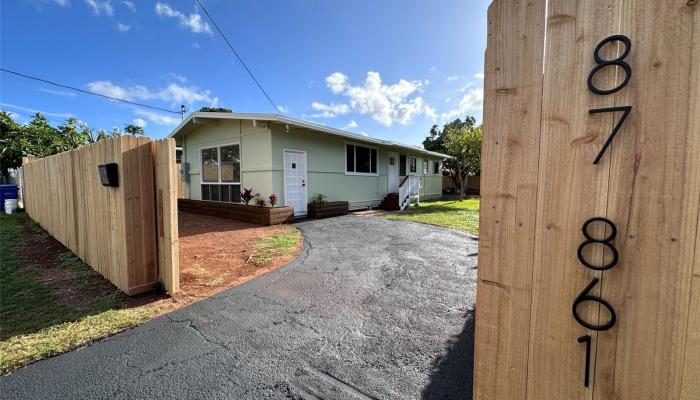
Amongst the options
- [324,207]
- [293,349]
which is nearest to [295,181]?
[324,207]

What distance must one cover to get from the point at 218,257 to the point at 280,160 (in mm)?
5006

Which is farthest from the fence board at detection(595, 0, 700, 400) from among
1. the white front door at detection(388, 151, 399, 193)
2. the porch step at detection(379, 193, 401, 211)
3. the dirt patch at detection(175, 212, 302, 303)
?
the white front door at detection(388, 151, 399, 193)

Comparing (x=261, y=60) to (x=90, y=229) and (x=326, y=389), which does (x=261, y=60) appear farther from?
(x=326, y=389)

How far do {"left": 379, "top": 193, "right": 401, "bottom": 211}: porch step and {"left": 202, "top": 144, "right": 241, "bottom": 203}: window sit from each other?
6700 millimetres

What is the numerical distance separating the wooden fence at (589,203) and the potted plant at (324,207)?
9264 mm

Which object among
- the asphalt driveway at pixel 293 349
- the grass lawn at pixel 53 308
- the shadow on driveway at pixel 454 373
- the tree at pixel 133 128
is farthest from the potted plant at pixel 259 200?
the tree at pixel 133 128

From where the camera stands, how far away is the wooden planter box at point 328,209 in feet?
33.4

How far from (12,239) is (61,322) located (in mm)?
6131

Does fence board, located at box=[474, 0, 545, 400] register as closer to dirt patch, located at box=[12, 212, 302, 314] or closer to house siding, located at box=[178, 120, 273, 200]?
dirt patch, located at box=[12, 212, 302, 314]

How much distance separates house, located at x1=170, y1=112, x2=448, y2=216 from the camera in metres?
9.47

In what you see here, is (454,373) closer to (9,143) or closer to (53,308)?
(53,308)

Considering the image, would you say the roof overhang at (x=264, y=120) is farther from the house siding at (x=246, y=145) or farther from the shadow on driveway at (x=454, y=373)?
the shadow on driveway at (x=454, y=373)

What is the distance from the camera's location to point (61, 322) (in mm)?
2771

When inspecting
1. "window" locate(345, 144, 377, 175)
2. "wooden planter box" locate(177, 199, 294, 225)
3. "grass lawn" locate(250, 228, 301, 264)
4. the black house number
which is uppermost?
"window" locate(345, 144, 377, 175)
